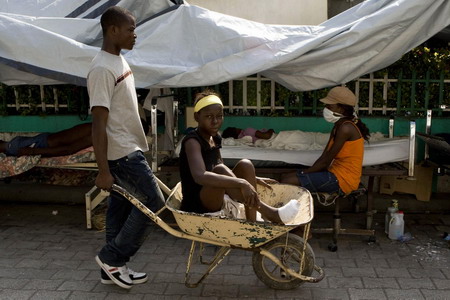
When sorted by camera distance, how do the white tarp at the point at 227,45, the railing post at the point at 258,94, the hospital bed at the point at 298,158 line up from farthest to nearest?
the railing post at the point at 258,94
the hospital bed at the point at 298,158
the white tarp at the point at 227,45

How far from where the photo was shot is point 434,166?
5598 millimetres

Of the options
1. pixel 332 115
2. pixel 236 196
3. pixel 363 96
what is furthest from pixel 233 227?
pixel 363 96

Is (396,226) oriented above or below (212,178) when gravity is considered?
below

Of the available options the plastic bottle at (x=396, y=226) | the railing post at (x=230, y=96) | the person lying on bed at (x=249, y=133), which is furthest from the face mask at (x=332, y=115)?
the railing post at (x=230, y=96)

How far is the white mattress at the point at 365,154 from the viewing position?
5.30 m

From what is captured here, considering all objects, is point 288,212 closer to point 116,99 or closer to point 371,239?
point 116,99

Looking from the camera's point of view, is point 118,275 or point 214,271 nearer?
point 118,275

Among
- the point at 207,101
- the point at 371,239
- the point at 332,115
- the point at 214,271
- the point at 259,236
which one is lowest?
the point at 214,271

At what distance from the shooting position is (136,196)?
4.02 m

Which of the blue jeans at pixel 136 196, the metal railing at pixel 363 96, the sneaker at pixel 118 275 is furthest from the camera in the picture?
the metal railing at pixel 363 96

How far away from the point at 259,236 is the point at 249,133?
7.97 ft

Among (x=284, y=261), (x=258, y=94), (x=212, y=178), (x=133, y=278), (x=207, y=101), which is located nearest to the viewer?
(x=212, y=178)

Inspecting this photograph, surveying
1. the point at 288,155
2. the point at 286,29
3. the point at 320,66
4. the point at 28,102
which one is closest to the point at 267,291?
the point at 288,155

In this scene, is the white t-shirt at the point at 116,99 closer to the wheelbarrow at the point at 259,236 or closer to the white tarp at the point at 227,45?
the wheelbarrow at the point at 259,236
